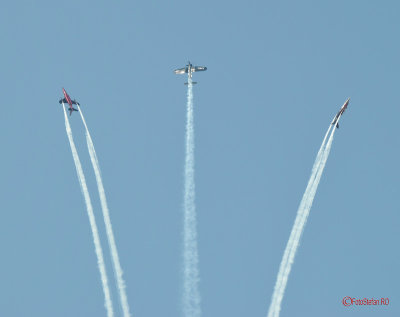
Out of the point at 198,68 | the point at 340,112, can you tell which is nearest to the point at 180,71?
the point at 198,68

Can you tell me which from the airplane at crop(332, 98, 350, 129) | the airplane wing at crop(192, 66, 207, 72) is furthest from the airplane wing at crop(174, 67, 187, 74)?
the airplane at crop(332, 98, 350, 129)

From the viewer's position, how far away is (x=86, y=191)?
414ft

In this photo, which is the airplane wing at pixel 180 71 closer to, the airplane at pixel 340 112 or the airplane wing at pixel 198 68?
the airplane wing at pixel 198 68

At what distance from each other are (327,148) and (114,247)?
2704 centimetres

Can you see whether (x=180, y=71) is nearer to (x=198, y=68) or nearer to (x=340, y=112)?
(x=198, y=68)

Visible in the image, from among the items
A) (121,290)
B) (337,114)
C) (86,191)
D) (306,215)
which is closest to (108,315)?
(121,290)

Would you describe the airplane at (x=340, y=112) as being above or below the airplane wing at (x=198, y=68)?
below

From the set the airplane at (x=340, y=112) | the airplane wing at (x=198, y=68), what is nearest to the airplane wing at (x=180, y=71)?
the airplane wing at (x=198, y=68)

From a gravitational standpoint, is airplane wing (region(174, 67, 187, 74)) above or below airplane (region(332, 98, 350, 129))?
above

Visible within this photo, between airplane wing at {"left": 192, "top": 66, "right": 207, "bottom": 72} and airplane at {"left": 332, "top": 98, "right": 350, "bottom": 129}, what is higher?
airplane wing at {"left": 192, "top": 66, "right": 207, "bottom": 72}

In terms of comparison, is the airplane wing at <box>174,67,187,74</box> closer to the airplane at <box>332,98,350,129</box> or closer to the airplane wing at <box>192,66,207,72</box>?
the airplane wing at <box>192,66,207,72</box>

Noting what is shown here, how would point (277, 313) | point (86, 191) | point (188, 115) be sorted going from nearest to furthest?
point (277, 313), point (86, 191), point (188, 115)

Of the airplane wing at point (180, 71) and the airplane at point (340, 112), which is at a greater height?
the airplane wing at point (180, 71)

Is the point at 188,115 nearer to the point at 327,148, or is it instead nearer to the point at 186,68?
the point at 186,68
